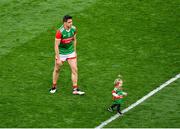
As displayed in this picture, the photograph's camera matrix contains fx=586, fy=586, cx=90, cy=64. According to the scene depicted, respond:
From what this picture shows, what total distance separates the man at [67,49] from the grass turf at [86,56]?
0.40 metres

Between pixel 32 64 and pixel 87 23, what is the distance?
3.29 metres

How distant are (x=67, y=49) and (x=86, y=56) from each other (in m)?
2.49

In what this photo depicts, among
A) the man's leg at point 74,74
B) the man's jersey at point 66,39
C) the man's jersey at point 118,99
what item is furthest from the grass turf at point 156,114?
the man's jersey at point 66,39

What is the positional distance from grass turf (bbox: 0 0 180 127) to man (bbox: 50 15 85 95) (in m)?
0.40

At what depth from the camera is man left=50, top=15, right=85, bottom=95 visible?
577 inches

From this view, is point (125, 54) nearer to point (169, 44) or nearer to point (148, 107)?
point (169, 44)

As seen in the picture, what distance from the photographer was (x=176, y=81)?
51.9 feet

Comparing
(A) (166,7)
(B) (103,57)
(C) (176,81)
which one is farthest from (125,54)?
Answer: (A) (166,7)

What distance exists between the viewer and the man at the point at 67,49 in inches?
577

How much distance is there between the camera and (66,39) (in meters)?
14.8

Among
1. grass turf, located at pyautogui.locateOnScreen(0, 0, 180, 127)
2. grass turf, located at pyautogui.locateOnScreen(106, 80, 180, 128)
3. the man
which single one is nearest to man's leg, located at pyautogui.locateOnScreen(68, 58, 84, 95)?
the man

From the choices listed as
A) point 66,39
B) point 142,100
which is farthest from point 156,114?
point 66,39

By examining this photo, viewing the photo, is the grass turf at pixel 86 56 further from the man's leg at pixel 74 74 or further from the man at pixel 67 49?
the man at pixel 67 49

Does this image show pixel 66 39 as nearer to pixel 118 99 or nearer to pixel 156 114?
pixel 118 99
